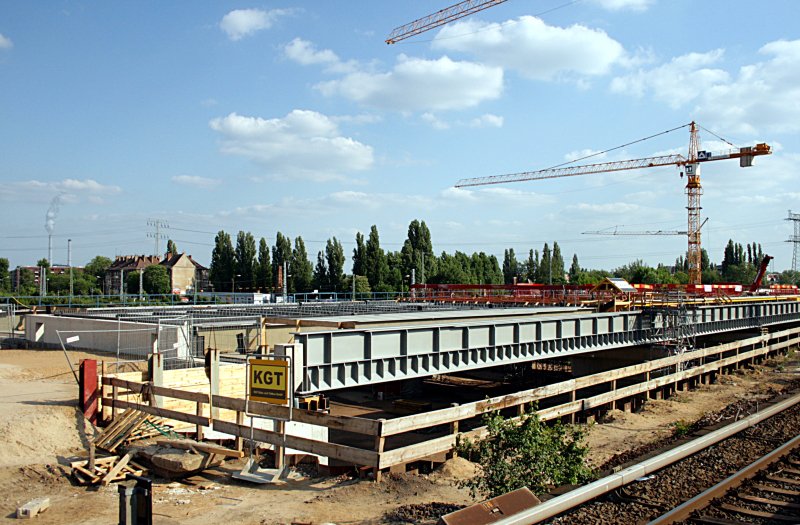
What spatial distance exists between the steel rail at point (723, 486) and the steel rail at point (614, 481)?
3.51ft

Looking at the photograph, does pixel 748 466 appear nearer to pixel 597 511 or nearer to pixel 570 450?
pixel 570 450

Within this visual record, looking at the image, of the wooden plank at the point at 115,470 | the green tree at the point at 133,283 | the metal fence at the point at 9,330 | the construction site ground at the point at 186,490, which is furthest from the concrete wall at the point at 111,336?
the green tree at the point at 133,283

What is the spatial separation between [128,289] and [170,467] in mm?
133919

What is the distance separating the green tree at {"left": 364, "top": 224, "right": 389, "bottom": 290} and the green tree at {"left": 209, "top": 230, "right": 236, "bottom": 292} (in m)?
29.2

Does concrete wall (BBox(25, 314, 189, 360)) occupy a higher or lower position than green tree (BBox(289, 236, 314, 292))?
lower

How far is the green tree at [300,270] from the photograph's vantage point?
338 ft

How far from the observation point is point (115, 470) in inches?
435

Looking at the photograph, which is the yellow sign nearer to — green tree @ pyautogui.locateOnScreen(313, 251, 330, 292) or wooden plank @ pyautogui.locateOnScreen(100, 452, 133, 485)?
wooden plank @ pyautogui.locateOnScreen(100, 452, 133, 485)

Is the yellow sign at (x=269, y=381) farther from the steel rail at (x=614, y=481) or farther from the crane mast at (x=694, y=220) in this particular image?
the crane mast at (x=694, y=220)

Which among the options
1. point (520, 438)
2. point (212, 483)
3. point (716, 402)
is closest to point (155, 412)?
point (212, 483)

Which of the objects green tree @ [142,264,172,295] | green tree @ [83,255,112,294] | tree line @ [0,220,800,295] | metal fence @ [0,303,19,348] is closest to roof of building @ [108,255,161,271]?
green tree @ [83,255,112,294]

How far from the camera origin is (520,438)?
1060cm

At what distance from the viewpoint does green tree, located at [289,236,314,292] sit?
103125mm

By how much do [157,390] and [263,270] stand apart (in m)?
97.8
